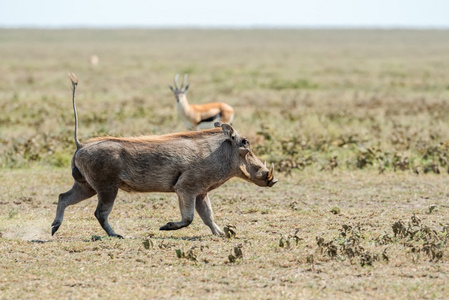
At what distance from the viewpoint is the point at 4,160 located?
510 inches

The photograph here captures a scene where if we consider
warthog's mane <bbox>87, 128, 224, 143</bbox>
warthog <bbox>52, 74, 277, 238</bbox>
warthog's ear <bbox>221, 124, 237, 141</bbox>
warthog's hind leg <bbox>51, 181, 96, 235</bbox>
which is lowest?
warthog's hind leg <bbox>51, 181, 96, 235</bbox>

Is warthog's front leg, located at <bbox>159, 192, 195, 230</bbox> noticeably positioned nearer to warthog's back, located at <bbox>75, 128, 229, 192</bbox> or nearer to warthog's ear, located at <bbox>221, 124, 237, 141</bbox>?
warthog's back, located at <bbox>75, 128, 229, 192</bbox>

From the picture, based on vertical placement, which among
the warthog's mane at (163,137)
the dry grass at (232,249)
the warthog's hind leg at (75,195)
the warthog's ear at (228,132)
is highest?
the warthog's ear at (228,132)

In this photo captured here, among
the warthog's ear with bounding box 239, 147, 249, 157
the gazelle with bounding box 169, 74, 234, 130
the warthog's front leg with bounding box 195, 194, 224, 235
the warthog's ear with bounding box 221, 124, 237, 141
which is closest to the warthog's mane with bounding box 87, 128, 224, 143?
the warthog's ear with bounding box 221, 124, 237, 141

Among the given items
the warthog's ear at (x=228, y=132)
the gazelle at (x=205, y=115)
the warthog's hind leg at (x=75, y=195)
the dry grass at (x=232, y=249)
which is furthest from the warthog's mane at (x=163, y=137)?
the gazelle at (x=205, y=115)

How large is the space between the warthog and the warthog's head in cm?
1

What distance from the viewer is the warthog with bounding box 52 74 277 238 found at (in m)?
7.50

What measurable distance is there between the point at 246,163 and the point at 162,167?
1.02 metres

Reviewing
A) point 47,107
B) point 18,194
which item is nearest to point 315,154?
point 18,194

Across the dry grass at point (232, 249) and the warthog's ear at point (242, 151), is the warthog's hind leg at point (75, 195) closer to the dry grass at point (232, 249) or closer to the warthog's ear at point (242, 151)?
the dry grass at point (232, 249)

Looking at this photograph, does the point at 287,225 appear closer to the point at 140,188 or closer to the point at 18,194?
the point at 140,188

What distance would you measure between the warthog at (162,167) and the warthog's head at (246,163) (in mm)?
11

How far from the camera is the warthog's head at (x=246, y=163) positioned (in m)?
7.95

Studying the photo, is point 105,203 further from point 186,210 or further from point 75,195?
point 186,210
